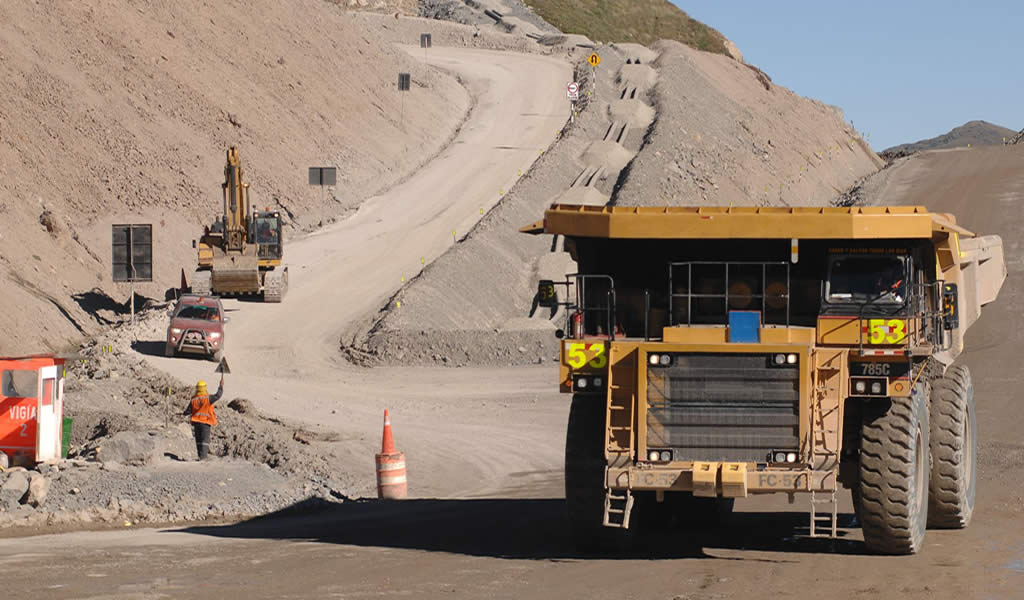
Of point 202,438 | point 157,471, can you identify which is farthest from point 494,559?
point 202,438

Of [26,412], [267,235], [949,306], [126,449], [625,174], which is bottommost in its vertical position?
[126,449]

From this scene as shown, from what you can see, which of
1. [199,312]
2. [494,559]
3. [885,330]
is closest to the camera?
[885,330]

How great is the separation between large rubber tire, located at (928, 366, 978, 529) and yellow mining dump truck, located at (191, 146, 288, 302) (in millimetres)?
30087

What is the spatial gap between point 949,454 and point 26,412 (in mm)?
12628

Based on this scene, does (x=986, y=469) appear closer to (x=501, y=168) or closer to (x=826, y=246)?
(x=826, y=246)

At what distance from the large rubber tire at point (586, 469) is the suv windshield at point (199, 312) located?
24.5 metres

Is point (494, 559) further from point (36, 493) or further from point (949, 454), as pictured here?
point (36, 493)

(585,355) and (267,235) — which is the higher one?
(267,235)

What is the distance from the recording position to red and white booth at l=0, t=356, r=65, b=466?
2072cm

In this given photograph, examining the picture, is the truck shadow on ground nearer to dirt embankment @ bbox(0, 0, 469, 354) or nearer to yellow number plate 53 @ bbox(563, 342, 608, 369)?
yellow number plate 53 @ bbox(563, 342, 608, 369)

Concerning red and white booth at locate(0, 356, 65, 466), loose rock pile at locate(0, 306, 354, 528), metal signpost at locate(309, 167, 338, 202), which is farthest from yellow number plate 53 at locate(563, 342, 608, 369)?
metal signpost at locate(309, 167, 338, 202)

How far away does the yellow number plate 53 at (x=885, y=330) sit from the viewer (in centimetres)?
1480

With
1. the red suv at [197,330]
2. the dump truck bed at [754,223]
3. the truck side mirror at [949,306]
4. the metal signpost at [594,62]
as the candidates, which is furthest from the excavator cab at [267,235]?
the metal signpost at [594,62]

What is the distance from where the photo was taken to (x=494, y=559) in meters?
15.4
